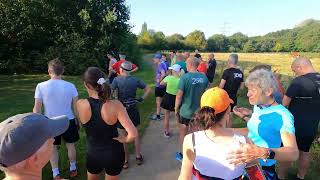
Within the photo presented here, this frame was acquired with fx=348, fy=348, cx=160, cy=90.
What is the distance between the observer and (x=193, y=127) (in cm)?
320

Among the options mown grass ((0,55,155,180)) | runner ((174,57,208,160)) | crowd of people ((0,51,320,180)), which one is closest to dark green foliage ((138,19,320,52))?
mown grass ((0,55,155,180))

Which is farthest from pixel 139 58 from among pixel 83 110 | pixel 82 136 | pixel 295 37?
pixel 295 37

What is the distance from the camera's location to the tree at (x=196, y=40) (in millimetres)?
81113

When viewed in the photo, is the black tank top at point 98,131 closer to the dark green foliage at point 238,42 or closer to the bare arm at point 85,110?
the bare arm at point 85,110

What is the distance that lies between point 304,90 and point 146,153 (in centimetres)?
359

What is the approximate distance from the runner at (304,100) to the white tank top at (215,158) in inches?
108

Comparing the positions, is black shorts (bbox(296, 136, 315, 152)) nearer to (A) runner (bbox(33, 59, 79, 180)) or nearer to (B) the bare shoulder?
(B) the bare shoulder

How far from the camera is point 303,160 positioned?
5.70 metres

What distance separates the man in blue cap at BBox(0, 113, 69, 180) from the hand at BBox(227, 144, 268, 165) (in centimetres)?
141

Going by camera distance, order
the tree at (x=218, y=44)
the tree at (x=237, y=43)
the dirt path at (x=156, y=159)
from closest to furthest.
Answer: the dirt path at (x=156, y=159) < the tree at (x=218, y=44) < the tree at (x=237, y=43)

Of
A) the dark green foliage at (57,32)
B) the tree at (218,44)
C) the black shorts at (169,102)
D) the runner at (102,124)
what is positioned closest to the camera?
the runner at (102,124)

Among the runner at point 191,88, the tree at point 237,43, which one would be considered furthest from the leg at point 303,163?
the tree at point 237,43

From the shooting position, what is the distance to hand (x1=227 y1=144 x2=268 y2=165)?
2.64 metres

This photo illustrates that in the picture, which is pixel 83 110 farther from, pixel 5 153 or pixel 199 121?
pixel 5 153
